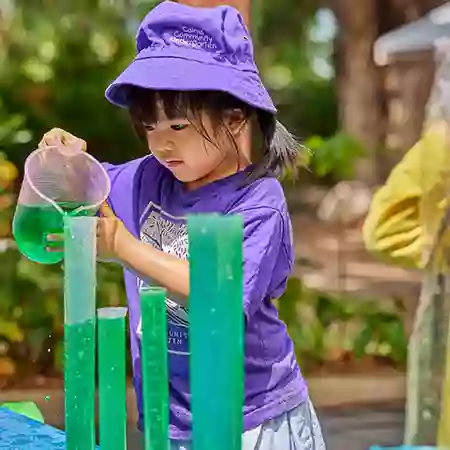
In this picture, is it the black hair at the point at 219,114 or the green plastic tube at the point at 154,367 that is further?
the black hair at the point at 219,114

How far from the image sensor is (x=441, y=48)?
3.53 feet

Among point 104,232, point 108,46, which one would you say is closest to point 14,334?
point 108,46

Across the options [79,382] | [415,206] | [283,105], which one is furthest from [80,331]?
[283,105]

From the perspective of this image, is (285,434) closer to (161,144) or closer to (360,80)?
(161,144)

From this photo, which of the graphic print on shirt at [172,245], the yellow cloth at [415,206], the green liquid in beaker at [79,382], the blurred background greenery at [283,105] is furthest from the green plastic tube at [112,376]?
the blurred background greenery at [283,105]

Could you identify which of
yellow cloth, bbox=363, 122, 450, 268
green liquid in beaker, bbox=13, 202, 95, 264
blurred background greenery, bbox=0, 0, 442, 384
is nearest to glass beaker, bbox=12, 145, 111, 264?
→ green liquid in beaker, bbox=13, 202, 95, 264

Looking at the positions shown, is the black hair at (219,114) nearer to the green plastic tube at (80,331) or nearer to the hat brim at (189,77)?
the hat brim at (189,77)

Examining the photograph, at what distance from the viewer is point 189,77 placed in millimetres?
597

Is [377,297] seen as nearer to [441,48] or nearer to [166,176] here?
[441,48]

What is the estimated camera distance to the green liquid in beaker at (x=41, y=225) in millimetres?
585

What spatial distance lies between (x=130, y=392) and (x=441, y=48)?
0.63 m

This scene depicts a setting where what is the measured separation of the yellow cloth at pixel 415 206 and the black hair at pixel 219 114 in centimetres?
27

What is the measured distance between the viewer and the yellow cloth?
3.07ft

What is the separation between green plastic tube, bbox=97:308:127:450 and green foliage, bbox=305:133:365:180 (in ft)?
2.33
